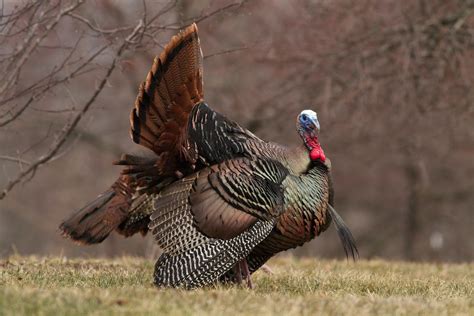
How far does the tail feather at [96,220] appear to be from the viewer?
805 cm

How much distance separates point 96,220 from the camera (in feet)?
26.6

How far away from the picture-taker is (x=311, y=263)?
414 inches

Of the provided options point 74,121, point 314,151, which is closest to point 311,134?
point 314,151

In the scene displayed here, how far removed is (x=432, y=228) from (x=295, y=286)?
52.5 feet

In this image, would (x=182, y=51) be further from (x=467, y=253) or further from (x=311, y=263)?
(x=467, y=253)

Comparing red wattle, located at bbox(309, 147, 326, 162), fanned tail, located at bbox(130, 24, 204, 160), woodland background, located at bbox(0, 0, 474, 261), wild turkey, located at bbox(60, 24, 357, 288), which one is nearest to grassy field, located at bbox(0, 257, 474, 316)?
wild turkey, located at bbox(60, 24, 357, 288)

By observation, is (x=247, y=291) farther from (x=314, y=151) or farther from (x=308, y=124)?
(x=308, y=124)

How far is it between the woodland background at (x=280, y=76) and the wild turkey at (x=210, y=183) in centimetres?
142

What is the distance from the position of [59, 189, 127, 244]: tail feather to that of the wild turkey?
486 millimetres

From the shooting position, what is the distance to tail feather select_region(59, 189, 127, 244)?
8.05 meters

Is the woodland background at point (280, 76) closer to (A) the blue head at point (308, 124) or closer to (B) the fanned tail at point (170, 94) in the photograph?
(B) the fanned tail at point (170, 94)

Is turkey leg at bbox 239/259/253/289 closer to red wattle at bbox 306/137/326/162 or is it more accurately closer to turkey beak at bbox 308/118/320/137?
red wattle at bbox 306/137/326/162

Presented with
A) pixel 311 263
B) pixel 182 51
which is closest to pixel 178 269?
pixel 182 51

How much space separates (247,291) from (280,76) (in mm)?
8580
